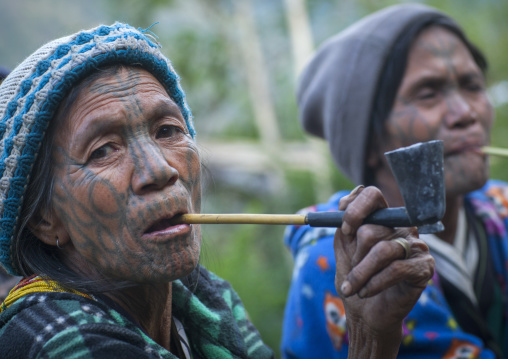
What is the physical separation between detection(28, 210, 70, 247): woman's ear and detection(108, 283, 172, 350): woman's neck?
0.72ft

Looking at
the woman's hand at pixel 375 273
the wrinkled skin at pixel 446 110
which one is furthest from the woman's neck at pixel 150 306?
the wrinkled skin at pixel 446 110

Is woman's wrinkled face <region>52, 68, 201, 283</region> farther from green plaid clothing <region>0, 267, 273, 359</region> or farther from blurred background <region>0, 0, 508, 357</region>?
blurred background <region>0, 0, 508, 357</region>

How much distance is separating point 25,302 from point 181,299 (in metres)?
0.52

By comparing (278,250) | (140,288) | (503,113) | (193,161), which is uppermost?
(193,161)

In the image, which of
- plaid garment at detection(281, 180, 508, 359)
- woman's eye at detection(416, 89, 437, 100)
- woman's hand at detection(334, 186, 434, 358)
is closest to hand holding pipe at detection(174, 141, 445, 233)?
woman's hand at detection(334, 186, 434, 358)

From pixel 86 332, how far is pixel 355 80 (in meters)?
1.92

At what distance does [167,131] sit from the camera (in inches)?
63.6

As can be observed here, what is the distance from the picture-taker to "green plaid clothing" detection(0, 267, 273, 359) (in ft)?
Result: 4.24

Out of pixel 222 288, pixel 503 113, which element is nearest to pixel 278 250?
pixel 503 113

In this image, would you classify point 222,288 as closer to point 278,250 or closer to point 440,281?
point 440,281

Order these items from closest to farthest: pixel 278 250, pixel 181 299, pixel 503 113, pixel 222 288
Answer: pixel 181 299
pixel 222 288
pixel 503 113
pixel 278 250

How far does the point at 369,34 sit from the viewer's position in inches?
109

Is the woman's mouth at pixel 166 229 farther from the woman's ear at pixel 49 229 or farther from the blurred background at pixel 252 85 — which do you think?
the blurred background at pixel 252 85

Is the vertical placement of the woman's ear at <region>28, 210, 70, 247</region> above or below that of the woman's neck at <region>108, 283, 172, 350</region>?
above
